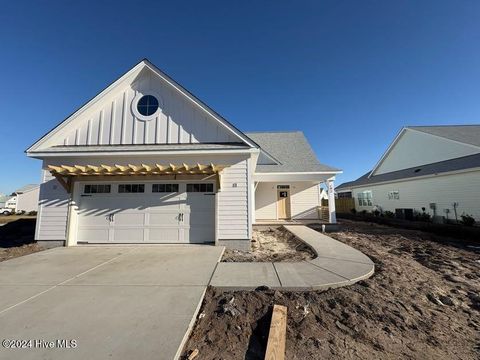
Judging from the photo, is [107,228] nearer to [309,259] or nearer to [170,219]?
[170,219]

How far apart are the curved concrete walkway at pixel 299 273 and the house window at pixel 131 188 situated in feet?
14.7

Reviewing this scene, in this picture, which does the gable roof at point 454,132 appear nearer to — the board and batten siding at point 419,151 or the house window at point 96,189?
the board and batten siding at point 419,151

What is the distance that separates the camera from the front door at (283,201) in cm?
1504

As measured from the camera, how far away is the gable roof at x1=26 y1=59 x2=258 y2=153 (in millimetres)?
8258

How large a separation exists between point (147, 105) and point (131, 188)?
3.29 m

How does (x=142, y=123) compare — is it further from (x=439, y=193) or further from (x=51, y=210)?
(x=439, y=193)

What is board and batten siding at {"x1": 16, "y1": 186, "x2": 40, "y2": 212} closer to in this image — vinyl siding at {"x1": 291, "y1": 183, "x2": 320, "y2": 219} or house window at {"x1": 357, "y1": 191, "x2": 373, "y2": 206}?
vinyl siding at {"x1": 291, "y1": 183, "x2": 320, "y2": 219}

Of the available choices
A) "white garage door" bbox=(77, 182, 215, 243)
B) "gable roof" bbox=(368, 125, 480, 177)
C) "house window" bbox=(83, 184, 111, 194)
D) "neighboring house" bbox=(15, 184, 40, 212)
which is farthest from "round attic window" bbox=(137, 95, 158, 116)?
"neighboring house" bbox=(15, 184, 40, 212)

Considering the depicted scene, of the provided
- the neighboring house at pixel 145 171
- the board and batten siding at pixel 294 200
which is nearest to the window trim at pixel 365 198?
the board and batten siding at pixel 294 200

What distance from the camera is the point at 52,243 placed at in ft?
26.5

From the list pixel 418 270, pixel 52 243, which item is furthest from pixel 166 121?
pixel 418 270

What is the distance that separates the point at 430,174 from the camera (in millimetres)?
14578

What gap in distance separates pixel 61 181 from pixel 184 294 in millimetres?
6866

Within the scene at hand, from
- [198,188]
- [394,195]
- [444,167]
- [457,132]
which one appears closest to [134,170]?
[198,188]
